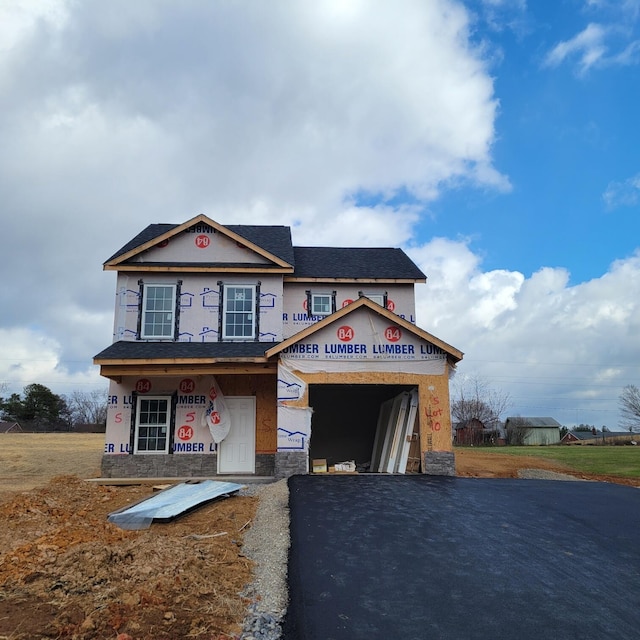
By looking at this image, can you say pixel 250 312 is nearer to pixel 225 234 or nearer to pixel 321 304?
pixel 321 304

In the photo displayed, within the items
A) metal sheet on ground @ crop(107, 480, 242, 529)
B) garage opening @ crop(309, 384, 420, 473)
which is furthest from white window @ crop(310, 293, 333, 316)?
metal sheet on ground @ crop(107, 480, 242, 529)

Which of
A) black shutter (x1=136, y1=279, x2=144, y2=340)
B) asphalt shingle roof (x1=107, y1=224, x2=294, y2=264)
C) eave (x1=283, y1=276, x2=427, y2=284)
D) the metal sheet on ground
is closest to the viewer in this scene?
the metal sheet on ground

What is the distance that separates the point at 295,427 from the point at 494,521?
6.27 m

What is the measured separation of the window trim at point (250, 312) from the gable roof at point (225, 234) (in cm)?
84

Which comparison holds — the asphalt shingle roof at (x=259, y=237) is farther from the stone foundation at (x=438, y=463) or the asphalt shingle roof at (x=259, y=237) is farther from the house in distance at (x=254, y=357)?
the stone foundation at (x=438, y=463)

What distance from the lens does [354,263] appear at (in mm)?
18594

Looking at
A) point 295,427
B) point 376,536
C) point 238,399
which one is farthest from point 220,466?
point 376,536

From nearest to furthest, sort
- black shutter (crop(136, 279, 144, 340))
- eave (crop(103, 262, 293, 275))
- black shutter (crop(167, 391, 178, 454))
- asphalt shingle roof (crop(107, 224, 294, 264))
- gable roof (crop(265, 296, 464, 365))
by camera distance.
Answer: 1. gable roof (crop(265, 296, 464, 365))
2. black shutter (crop(167, 391, 178, 454))
3. black shutter (crop(136, 279, 144, 340))
4. eave (crop(103, 262, 293, 275))
5. asphalt shingle roof (crop(107, 224, 294, 264))

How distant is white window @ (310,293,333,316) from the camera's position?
17350 millimetres

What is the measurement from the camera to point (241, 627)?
4621mm

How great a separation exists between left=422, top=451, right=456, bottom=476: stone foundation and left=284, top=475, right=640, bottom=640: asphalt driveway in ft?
8.90

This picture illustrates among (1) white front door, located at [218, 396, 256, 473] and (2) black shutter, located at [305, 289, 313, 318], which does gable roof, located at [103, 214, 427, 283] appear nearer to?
(2) black shutter, located at [305, 289, 313, 318]

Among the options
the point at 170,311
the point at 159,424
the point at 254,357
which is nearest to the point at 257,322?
the point at 254,357

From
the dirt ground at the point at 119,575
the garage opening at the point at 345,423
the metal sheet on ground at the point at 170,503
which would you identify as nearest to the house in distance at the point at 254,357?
the garage opening at the point at 345,423
